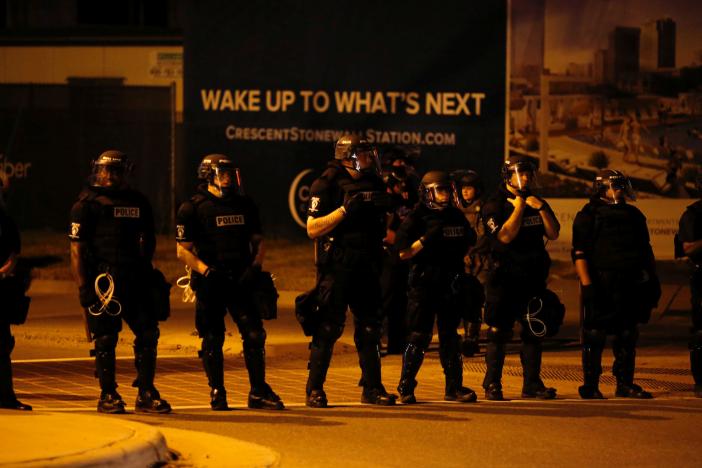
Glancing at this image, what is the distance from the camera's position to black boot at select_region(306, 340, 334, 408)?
41.4 feet

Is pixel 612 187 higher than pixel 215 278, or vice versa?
pixel 612 187

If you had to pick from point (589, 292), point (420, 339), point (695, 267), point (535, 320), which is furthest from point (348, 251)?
point (695, 267)

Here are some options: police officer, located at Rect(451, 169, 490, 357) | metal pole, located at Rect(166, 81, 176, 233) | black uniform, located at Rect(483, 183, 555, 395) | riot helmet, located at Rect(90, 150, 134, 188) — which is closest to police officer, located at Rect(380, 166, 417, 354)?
police officer, located at Rect(451, 169, 490, 357)

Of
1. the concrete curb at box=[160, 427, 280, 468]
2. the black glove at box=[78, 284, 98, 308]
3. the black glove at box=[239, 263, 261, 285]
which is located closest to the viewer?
the concrete curb at box=[160, 427, 280, 468]

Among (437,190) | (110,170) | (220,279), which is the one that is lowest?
(220,279)

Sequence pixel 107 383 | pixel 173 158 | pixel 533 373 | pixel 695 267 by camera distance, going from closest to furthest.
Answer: pixel 107 383, pixel 533 373, pixel 695 267, pixel 173 158

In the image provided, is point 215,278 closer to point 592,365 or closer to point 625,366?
point 592,365

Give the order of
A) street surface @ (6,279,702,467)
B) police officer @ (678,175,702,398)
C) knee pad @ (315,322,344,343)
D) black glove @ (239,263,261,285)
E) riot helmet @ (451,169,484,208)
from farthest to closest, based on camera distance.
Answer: riot helmet @ (451,169,484,208) → police officer @ (678,175,702,398) → knee pad @ (315,322,344,343) → black glove @ (239,263,261,285) → street surface @ (6,279,702,467)

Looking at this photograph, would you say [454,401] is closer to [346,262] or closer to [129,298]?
[346,262]

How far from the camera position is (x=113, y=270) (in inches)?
482

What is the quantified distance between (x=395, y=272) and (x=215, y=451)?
221 inches

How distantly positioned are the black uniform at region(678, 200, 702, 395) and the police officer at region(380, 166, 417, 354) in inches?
121

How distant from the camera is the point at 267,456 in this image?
10.4 metres

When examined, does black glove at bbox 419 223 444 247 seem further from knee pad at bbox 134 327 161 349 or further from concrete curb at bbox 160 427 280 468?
concrete curb at bbox 160 427 280 468
